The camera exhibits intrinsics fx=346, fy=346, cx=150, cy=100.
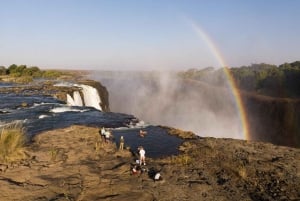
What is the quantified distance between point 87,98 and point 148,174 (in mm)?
31986

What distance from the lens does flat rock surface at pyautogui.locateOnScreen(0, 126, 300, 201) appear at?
1144cm

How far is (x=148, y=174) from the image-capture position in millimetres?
13492

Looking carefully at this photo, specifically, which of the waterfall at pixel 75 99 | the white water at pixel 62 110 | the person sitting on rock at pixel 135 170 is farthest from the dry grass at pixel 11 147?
the waterfall at pixel 75 99

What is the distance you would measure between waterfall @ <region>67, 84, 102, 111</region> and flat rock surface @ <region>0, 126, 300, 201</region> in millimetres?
21509

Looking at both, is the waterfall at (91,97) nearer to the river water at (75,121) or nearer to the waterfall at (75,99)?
the waterfall at (75,99)

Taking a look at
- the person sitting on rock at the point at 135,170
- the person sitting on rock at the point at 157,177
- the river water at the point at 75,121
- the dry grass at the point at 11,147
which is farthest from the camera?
the river water at the point at 75,121

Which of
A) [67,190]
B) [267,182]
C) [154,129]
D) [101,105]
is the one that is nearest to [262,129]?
[101,105]

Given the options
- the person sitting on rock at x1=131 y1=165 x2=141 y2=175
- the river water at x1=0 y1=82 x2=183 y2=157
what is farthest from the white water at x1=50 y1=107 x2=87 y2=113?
the person sitting on rock at x1=131 y1=165 x2=141 y2=175

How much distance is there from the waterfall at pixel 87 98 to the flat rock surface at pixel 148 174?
2151 centimetres

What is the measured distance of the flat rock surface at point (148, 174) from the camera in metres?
11.4

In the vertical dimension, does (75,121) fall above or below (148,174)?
above

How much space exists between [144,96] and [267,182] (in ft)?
223

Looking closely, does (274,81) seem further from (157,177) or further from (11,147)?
(11,147)

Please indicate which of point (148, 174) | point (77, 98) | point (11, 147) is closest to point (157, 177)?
point (148, 174)
